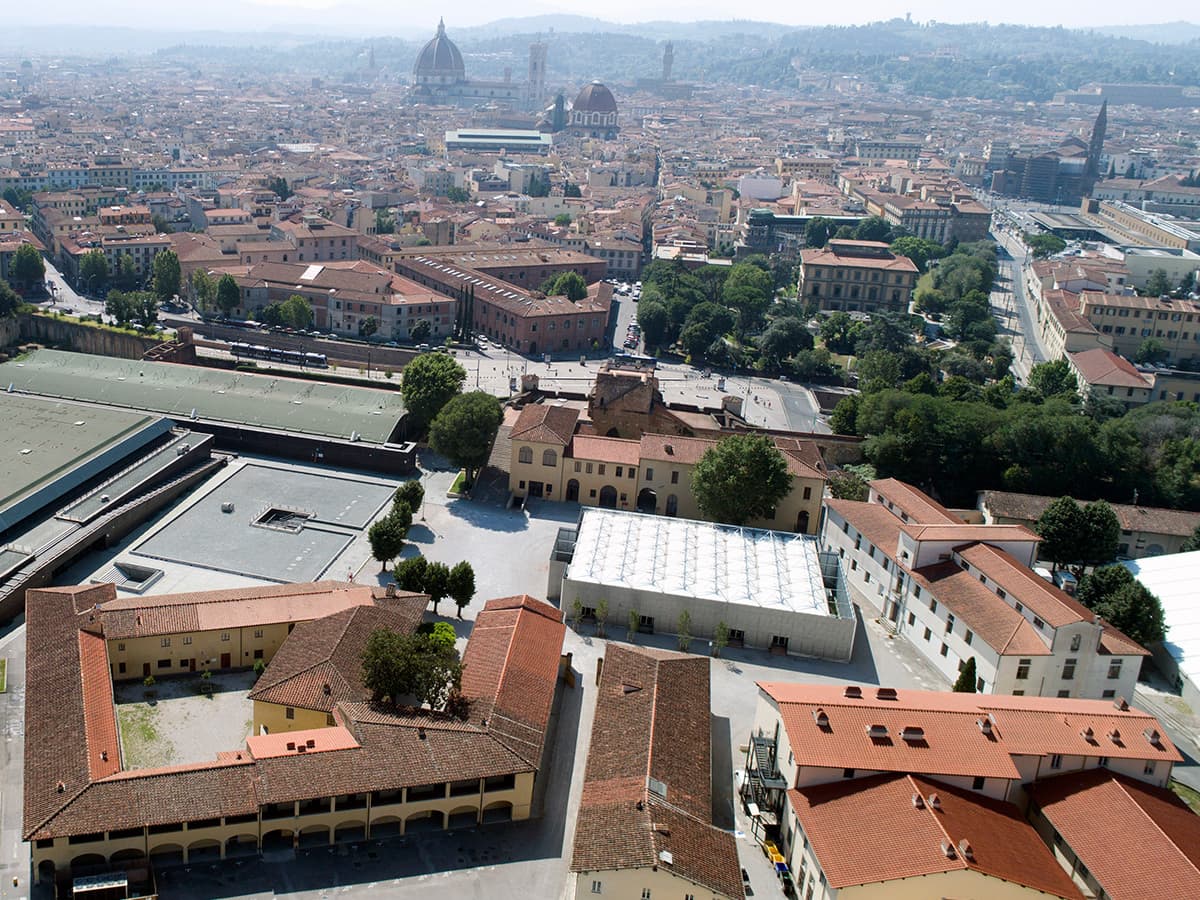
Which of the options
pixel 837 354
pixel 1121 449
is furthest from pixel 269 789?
pixel 837 354

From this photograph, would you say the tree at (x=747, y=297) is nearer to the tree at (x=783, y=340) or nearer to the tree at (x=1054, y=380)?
the tree at (x=783, y=340)

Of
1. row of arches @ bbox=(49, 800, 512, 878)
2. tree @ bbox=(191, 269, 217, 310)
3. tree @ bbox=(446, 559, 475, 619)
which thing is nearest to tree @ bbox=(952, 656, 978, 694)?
row of arches @ bbox=(49, 800, 512, 878)

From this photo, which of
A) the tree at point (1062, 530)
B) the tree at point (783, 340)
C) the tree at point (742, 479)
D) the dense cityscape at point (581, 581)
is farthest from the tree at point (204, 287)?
the tree at point (1062, 530)

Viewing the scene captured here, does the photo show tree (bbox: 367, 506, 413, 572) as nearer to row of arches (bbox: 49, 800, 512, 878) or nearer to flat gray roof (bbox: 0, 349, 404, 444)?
flat gray roof (bbox: 0, 349, 404, 444)

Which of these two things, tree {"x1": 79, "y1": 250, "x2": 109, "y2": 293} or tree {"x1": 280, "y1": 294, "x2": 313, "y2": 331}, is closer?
tree {"x1": 280, "y1": 294, "x2": 313, "y2": 331}

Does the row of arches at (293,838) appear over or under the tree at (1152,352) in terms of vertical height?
over

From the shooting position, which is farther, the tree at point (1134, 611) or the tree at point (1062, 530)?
the tree at point (1062, 530)

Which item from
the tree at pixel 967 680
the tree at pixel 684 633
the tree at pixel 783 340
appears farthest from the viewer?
the tree at pixel 783 340

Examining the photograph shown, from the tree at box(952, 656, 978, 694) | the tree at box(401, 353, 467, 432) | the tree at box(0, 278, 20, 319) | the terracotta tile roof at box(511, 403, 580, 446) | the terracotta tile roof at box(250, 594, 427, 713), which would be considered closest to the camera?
the terracotta tile roof at box(250, 594, 427, 713)

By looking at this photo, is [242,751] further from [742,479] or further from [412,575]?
[742,479]
